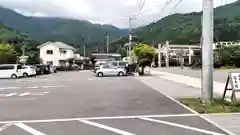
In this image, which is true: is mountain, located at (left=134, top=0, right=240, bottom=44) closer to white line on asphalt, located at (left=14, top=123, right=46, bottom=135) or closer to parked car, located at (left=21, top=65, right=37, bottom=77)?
parked car, located at (left=21, top=65, right=37, bottom=77)

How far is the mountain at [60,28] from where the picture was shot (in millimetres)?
132875

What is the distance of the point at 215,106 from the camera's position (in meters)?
12.0

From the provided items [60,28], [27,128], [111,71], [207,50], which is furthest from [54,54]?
[27,128]

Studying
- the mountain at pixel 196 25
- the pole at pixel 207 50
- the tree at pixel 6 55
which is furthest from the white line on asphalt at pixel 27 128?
the tree at pixel 6 55

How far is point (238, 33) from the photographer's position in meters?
73.2

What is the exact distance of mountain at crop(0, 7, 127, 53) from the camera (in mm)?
132875

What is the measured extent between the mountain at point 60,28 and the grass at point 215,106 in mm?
116905

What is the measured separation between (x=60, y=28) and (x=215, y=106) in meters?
137

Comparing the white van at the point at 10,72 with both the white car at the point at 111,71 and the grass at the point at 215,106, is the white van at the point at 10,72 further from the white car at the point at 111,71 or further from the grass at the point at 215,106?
the grass at the point at 215,106

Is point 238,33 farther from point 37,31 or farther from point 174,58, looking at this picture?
point 37,31

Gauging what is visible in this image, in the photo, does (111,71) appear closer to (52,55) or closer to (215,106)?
(215,106)

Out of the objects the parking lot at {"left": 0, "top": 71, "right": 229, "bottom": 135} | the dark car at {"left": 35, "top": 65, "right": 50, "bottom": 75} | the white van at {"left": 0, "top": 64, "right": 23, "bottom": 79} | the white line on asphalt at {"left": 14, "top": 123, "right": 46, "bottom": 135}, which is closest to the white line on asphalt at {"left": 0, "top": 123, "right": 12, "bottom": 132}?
the parking lot at {"left": 0, "top": 71, "right": 229, "bottom": 135}

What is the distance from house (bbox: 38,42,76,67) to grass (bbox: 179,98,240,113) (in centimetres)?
7216

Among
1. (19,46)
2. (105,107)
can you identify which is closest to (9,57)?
(19,46)
